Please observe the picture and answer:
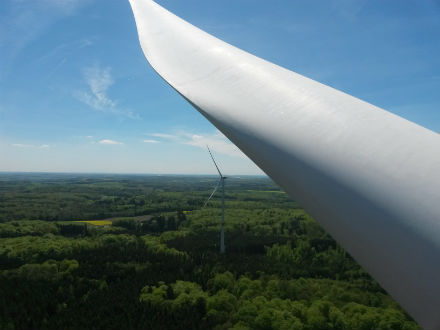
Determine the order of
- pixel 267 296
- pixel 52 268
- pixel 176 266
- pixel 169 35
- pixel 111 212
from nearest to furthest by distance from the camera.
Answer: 1. pixel 169 35
2. pixel 267 296
3. pixel 52 268
4. pixel 176 266
5. pixel 111 212

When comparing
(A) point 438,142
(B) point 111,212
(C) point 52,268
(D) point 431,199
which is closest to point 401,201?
(D) point 431,199

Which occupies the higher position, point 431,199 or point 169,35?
point 169,35

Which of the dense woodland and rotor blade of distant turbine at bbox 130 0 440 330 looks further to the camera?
the dense woodland

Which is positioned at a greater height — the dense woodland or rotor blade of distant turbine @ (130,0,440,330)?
rotor blade of distant turbine @ (130,0,440,330)

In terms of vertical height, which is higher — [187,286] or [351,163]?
[351,163]

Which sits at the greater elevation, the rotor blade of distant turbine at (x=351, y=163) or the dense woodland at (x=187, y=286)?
the rotor blade of distant turbine at (x=351, y=163)

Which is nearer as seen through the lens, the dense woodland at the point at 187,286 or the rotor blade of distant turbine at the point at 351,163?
the rotor blade of distant turbine at the point at 351,163

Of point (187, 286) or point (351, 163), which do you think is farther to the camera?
point (187, 286)

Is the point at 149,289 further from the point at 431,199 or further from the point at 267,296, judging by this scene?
the point at 431,199
